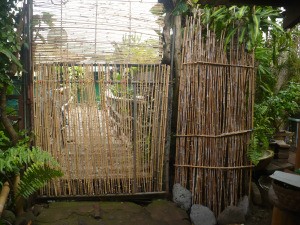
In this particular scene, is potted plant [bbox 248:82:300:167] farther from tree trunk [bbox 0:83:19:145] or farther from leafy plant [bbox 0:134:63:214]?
tree trunk [bbox 0:83:19:145]

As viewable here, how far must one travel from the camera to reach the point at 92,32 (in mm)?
3295

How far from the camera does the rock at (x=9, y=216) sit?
8.88 ft

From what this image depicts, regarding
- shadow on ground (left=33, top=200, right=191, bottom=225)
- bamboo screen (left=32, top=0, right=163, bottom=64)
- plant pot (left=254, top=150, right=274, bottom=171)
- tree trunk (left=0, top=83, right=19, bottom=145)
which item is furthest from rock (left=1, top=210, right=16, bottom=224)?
plant pot (left=254, top=150, right=274, bottom=171)

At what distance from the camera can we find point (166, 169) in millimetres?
3629

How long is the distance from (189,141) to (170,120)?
36 cm

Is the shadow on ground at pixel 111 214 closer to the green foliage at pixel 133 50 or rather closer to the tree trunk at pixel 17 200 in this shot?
the tree trunk at pixel 17 200

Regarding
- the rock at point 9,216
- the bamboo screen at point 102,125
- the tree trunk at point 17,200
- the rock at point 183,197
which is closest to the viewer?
the rock at point 9,216

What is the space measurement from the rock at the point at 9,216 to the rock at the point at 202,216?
2.02m

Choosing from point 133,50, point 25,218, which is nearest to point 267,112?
point 133,50

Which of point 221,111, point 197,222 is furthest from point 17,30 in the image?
point 197,222

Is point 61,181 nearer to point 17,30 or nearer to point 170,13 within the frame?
point 17,30

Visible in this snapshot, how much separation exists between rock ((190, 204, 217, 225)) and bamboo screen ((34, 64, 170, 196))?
1.78 ft

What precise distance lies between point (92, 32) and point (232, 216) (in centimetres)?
284

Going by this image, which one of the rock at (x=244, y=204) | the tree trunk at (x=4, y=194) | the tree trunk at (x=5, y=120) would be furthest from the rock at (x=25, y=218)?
the rock at (x=244, y=204)
